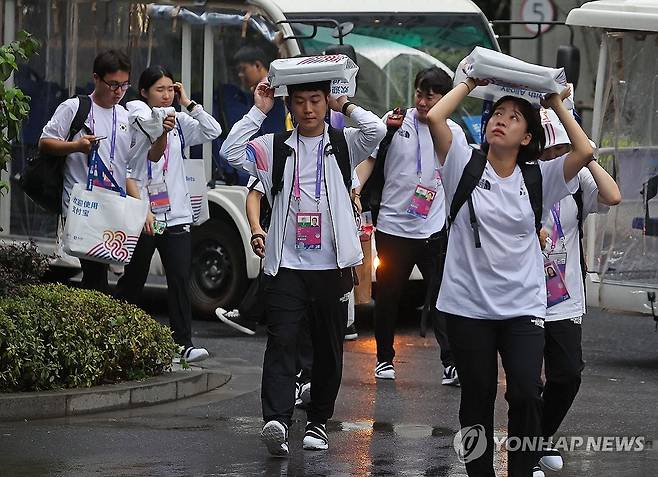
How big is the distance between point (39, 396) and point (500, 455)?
8.02ft

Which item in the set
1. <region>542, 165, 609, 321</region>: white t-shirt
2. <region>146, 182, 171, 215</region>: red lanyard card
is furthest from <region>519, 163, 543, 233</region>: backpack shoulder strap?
<region>146, 182, 171, 215</region>: red lanyard card

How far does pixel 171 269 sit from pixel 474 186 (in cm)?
434

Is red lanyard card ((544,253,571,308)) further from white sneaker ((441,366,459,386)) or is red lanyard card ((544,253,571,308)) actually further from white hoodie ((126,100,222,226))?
white hoodie ((126,100,222,226))

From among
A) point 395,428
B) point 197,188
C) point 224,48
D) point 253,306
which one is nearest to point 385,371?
point 253,306

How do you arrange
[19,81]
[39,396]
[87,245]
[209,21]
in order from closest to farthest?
1. [39,396]
2. [87,245]
3. [209,21]
4. [19,81]

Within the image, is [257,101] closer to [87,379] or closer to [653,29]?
[87,379]

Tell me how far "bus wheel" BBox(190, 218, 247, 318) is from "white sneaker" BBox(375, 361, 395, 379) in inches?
120

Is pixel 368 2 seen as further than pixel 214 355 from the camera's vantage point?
Yes

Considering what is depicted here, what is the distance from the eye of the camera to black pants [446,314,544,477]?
6.51 meters

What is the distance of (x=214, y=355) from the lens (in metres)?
11.5

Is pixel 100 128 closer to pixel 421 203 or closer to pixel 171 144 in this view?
pixel 171 144

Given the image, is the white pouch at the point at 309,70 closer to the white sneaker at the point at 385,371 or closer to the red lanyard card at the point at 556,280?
the red lanyard card at the point at 556,280

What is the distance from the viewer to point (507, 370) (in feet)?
21.5

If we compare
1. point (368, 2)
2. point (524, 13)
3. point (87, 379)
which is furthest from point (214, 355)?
point (524, 13)
